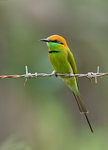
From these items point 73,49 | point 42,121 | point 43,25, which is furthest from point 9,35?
point 42,121

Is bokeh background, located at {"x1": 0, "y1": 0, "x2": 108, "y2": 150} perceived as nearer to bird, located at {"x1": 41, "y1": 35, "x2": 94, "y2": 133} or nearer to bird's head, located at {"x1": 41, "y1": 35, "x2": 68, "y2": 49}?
bird, located at {"x1": 41, "y1": 35, "x2": 94, "y2": 133}

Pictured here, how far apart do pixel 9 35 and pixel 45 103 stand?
1375mm

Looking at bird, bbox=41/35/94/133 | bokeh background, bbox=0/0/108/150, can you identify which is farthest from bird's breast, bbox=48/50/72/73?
bokeh background, bbox=0/0/108/150

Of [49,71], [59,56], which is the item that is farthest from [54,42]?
[49,71]

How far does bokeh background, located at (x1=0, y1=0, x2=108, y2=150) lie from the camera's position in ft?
18.8

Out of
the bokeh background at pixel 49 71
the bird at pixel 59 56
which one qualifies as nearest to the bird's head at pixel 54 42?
the bird at pixel 59 56

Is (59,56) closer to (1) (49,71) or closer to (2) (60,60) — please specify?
(2) (60,60)

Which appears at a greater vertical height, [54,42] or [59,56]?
[54,42]

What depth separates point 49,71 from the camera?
→ 5.79 m

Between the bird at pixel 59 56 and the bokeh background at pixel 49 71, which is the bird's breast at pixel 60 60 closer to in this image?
the bird at pixel 59 56

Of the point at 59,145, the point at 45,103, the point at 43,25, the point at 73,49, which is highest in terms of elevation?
the point at 43,25

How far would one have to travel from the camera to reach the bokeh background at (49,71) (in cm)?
572

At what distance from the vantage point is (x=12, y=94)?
6164 millimetres

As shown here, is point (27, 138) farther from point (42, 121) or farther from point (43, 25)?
point (43, 25)
